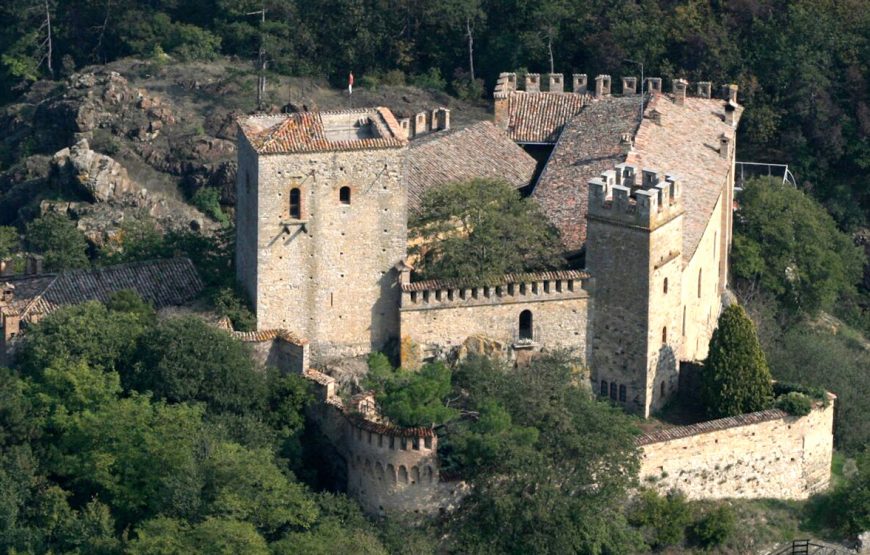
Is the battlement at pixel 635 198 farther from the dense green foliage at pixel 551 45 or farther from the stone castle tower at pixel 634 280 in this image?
the dense green foliage at pixel 551 45

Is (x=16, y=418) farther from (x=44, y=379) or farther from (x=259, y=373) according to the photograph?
(x=259, y=373)

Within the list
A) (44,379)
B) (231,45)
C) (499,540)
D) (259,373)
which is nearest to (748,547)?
(499,540)

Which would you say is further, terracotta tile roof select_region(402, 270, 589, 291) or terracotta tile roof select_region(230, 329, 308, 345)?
terracotta tile roof select_region(402, 270, 589, 291)

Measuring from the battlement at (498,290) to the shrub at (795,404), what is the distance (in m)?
7.84

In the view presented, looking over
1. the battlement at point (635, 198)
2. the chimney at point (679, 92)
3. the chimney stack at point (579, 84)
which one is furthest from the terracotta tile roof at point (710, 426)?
the chimney stack at point (579, 84)

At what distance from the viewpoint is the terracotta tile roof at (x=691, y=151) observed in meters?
92.8

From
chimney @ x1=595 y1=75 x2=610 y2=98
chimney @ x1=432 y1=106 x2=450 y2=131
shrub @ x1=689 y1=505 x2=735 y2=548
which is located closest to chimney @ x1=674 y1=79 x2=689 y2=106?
chimney @ x1=595 y1=75 x2=610 y2=98

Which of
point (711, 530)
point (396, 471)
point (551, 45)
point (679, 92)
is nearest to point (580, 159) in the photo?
point (679, 92)

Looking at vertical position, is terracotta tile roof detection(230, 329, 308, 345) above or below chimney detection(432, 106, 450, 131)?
below

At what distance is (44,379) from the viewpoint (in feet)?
A: 279

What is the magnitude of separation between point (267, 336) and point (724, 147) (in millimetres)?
23262

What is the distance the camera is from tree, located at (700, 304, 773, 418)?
87562 millimetres

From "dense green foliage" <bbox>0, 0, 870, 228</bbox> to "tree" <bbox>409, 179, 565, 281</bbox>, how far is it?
1034 inches

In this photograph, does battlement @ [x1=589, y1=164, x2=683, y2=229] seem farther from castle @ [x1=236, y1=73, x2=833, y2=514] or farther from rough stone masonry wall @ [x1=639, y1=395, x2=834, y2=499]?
rough stone masonry wall @ [x1=639, y1=395, x2=834, y2=499]
